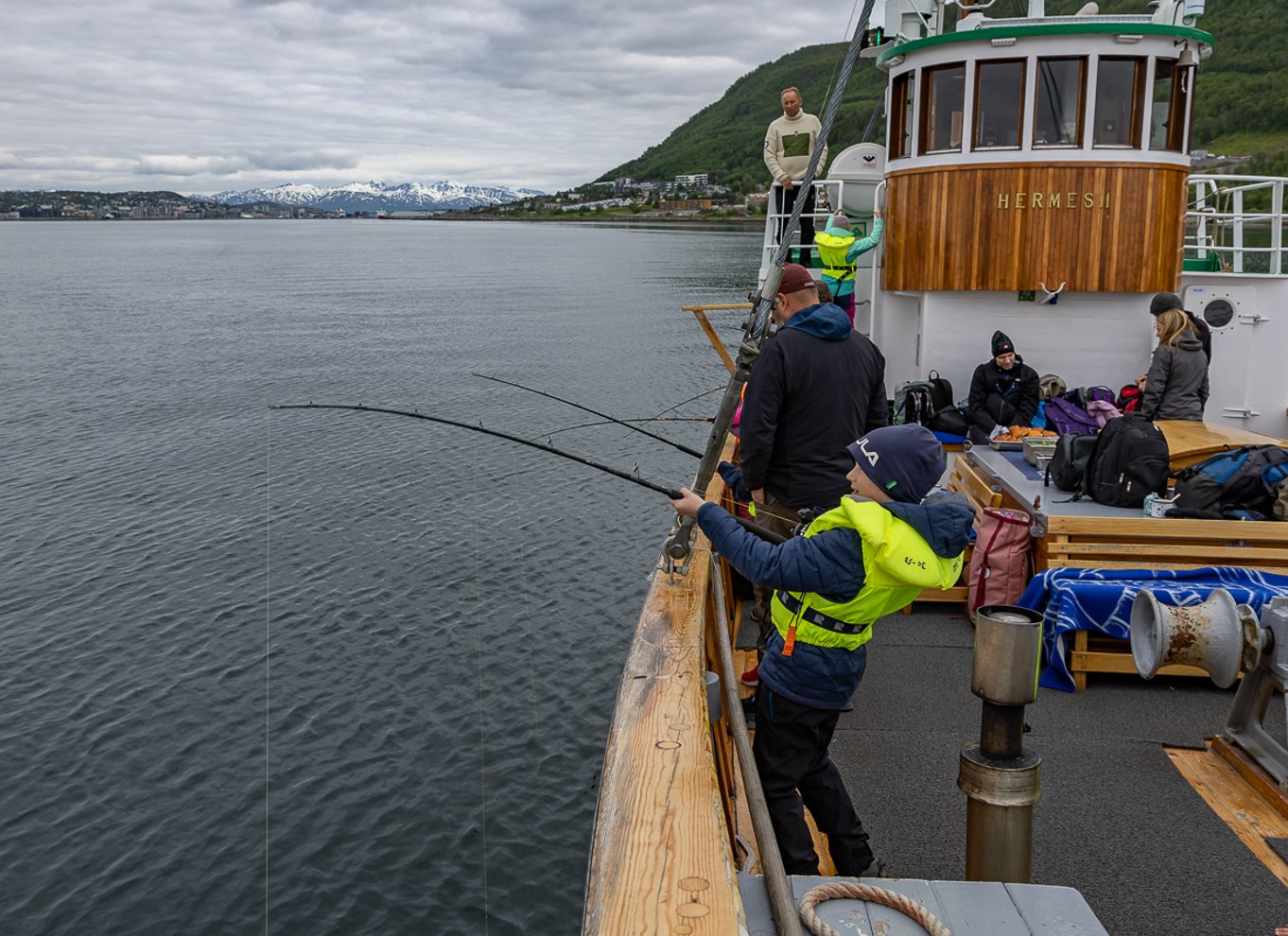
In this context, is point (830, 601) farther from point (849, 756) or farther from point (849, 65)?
point (849, 65)

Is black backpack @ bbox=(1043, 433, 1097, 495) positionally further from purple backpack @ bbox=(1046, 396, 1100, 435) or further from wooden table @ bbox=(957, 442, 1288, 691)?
purple backpack @ bbox=(1046, 396, 1100, 435)

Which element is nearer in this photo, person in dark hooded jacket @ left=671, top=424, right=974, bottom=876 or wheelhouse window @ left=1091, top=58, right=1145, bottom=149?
person in dark hooded jacket @ left=671, top=424, right=974, bottom=876

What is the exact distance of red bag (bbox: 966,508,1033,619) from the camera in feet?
22.4

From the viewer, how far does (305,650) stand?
42.1 feet

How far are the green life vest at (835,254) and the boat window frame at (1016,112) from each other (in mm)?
1634

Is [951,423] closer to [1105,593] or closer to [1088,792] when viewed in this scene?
[1105,593]

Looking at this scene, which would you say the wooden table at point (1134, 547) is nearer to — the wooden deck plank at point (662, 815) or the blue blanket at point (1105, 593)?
the blue blanket at point (1105, 593)

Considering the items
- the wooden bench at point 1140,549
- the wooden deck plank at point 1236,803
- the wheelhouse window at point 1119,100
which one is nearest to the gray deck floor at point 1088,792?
the wooden deck plank at point 1236,803

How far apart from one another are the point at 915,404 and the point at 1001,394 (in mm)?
798

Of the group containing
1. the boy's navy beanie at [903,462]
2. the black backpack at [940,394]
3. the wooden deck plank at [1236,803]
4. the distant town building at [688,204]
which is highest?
the distant town building at [688,204]

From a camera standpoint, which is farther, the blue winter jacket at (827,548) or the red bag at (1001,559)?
the red bag at (1001,559)

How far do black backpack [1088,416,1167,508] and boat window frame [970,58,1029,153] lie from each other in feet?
14.1

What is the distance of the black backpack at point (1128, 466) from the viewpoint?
700 centimetres

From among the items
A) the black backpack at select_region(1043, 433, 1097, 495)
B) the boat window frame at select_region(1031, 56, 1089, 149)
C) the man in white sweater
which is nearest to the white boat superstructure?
the boat window frame at select_region(1031, 56, 1089, 149)
